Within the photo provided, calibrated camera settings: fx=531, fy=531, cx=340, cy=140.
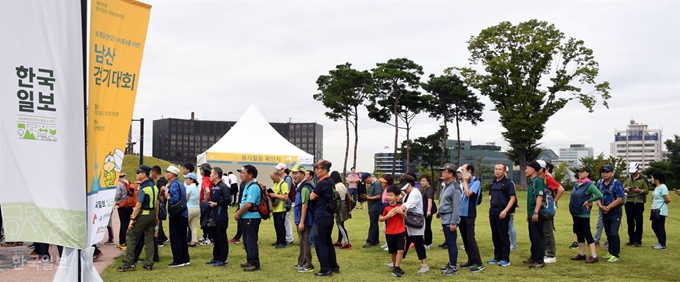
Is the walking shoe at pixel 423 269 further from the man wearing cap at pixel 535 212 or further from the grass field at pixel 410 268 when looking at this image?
the man wearing cap at pixel 535 212

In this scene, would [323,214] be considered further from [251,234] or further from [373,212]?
[373,212]

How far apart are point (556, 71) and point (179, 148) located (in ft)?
149

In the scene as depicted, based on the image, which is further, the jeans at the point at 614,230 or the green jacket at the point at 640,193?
the green jacket at the point at 640,193

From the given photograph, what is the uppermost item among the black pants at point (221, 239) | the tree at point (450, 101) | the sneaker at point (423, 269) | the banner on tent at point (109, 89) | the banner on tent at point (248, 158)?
the tree at point (450, 101)

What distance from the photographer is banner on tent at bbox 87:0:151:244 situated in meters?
5.04

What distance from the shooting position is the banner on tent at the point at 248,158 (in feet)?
75.7

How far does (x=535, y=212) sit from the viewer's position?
826 centimetres

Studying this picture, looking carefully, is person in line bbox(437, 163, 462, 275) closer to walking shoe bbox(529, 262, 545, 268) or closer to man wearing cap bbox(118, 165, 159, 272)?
walking shoe bbox(529, 262, 545, 268)

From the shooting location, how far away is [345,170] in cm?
4125

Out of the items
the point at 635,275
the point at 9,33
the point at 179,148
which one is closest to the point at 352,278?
the point at 635,275

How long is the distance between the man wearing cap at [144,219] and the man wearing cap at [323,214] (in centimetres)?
250

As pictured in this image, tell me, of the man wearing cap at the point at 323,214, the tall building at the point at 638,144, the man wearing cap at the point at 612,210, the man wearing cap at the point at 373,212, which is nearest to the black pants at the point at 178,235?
the man wearing cap at the point at 323,214

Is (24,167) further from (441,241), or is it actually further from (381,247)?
(441,241)

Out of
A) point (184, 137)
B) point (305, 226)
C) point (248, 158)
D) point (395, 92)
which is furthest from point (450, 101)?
point (184, 137)
